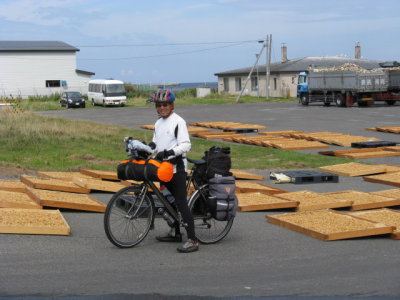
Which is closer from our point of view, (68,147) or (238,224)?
(238,224)

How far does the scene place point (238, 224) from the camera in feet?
32.1

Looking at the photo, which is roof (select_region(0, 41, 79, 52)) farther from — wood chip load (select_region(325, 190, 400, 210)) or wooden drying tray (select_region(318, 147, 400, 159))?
wood chip load (select_region(325, 190, 400, 210))

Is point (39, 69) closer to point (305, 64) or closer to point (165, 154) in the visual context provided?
point (305, 64)

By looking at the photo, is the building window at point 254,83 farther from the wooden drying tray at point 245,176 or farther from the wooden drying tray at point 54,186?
the wooden drying tray at point 54,186

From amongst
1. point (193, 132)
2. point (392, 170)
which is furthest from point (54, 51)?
point (392, 170)

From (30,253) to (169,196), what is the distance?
1.71 m

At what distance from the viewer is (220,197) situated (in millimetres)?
8281

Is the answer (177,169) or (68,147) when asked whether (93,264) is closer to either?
(177,169)

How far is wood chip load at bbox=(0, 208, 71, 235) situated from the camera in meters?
8.52

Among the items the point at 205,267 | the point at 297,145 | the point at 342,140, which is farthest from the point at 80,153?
the point at 205,267

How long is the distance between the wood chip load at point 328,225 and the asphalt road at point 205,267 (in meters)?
0.11

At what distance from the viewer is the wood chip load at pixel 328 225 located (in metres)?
8.59

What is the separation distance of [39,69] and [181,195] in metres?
77.8

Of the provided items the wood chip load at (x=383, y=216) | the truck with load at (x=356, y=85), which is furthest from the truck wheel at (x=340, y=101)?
the wood chip load at (x=383, y=216)
